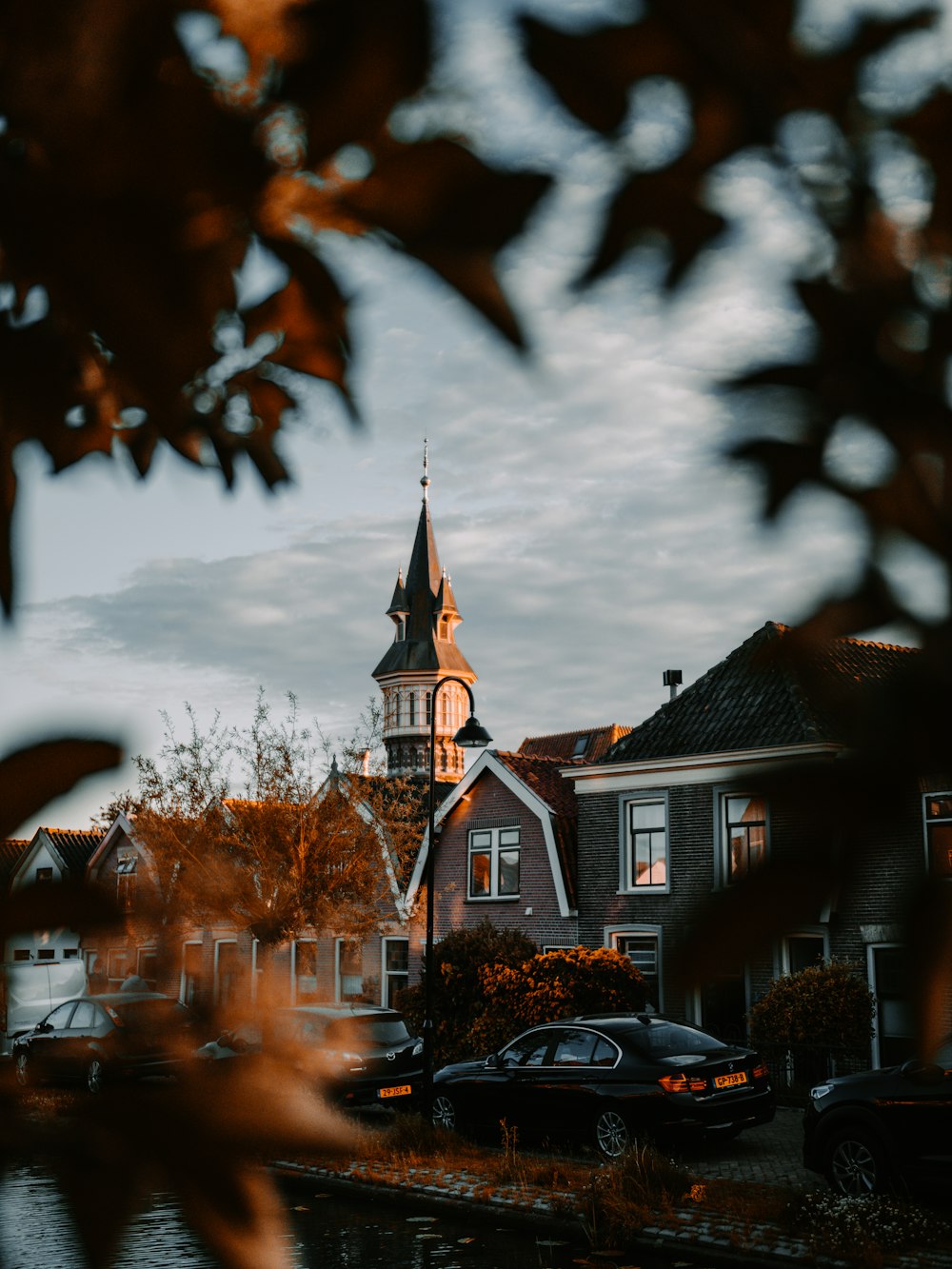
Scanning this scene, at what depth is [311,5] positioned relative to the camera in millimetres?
1031

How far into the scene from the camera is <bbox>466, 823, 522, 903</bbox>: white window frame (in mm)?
26016

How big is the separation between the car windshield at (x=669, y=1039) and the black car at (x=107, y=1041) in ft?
42.7

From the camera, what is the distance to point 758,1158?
13672 mm

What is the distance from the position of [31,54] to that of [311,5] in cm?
25

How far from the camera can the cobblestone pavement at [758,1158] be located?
40.9ft

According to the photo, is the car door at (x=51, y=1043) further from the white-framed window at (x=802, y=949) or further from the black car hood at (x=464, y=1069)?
the black car hood at (x=464, y=1069)

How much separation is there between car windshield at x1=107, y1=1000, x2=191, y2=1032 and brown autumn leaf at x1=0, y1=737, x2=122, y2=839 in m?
0.20

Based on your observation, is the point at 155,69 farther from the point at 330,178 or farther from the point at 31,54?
the point at 330,178

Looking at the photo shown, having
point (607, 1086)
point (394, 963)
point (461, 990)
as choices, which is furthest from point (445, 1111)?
point (394, 963)

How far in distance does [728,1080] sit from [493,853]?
1337 centimetres

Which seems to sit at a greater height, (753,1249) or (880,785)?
(880,785)

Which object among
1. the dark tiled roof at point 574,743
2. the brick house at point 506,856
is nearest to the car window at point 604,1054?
the brick house at point 506,856

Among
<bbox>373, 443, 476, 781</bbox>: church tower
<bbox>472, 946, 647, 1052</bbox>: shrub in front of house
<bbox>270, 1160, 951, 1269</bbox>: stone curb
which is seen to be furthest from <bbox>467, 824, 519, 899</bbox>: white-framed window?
<bbox>373, 443, 476, 781</bbox>: church tower

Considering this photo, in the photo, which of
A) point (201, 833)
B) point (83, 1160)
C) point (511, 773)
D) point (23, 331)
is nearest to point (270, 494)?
point (201, 833)
